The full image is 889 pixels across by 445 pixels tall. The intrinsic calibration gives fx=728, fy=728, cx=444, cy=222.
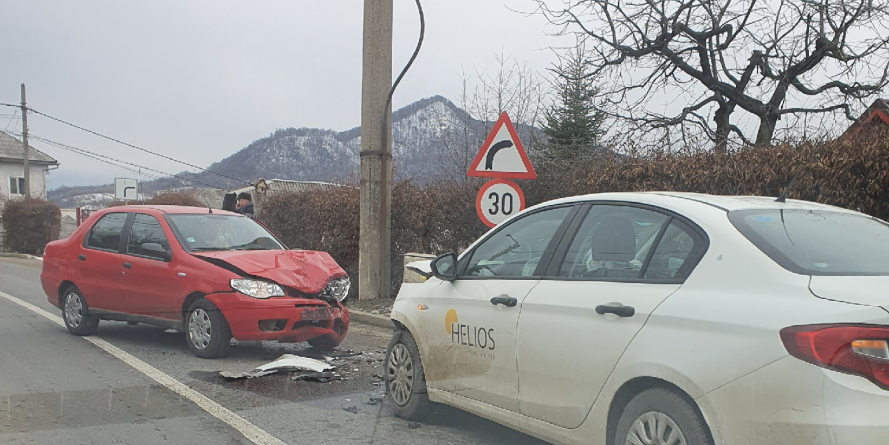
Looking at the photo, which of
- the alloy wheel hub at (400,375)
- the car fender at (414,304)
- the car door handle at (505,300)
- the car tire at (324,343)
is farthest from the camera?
the car tire at (324,343)

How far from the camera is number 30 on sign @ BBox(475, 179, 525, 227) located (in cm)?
816

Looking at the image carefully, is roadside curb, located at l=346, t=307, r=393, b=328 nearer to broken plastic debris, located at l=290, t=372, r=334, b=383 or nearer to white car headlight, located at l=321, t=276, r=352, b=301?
white car headlight, located at l=321, t=276, r=352, b=301

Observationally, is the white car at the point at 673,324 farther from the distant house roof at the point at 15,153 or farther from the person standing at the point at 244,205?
the distant house roof at the point at 15,153

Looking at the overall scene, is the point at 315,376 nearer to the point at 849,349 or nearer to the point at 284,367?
the point at 284,367

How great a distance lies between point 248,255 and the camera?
7816 mm

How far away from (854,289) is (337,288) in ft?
18.7

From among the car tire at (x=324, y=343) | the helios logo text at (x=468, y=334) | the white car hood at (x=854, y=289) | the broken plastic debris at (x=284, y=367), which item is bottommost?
the broken plastic debris at (x=284, y=367)

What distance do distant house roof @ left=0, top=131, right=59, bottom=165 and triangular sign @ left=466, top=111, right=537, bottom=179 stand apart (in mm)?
64125

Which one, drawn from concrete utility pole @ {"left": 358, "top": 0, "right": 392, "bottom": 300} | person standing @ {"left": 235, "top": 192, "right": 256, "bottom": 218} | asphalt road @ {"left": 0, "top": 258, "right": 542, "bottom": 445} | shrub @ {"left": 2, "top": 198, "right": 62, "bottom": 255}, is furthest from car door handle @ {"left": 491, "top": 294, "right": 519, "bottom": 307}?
shrub @ {"left": 2, "top": 198, "right": 62, "bottom": 255}

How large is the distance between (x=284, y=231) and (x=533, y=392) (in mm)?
12498

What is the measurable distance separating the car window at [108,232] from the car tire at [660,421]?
6.88m

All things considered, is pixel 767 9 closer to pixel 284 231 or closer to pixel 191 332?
pixel 284 231

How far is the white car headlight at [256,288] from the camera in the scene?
23.8ft

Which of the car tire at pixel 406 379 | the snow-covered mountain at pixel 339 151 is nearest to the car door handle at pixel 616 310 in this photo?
the car tire at pixel 406 379
